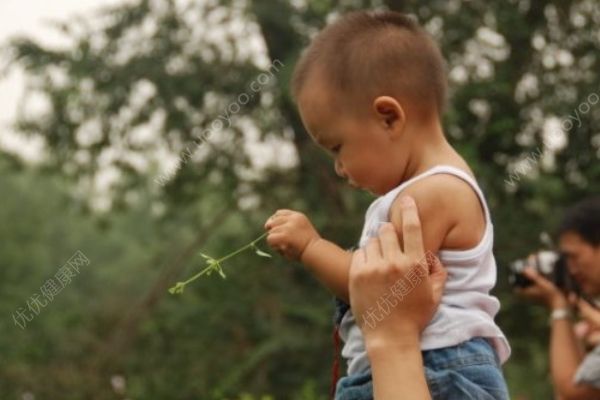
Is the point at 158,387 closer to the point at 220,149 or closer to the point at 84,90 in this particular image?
Result: the point at 220,149

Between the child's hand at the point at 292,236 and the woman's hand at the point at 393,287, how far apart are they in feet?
0.84

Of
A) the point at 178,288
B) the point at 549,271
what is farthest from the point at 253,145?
the point at 178,288

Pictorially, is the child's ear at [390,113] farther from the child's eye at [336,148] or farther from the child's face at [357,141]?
the child's eye at [336,148]

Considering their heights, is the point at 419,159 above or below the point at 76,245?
above

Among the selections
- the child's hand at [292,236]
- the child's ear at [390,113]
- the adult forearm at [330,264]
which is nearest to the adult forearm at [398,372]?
the adult forearm at [330,264]

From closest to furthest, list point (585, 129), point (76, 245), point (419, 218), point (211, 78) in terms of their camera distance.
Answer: point (419, 218)
point (585, 129)
point (211, 78)
point (76, 245)

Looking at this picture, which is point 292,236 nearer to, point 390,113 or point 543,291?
point 390,113

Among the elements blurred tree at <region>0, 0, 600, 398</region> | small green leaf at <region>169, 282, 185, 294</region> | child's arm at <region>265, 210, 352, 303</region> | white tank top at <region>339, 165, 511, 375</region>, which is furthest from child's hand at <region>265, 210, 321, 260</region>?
blurred tree at <region>0, 0, 600, 398</region>

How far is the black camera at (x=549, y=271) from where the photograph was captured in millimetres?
4477

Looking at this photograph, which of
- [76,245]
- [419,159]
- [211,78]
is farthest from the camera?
[76,245]

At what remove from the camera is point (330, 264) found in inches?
76.3

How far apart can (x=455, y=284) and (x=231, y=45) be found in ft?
21.1

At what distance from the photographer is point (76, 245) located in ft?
133

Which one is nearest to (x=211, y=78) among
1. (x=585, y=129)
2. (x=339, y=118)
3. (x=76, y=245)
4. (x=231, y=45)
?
(x=231, y=45)
